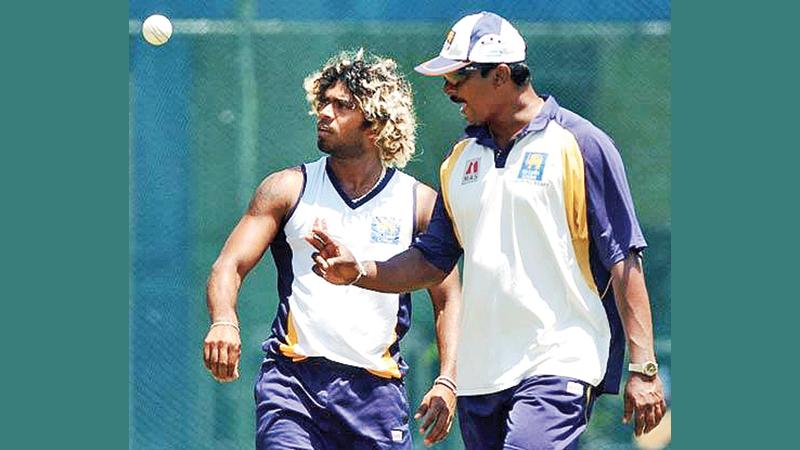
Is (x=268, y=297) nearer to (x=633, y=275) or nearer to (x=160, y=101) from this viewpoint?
(x=160, y=101)

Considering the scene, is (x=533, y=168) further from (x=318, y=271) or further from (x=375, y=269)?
(x=318, y=271)

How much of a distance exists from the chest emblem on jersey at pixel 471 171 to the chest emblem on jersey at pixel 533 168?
188 mm

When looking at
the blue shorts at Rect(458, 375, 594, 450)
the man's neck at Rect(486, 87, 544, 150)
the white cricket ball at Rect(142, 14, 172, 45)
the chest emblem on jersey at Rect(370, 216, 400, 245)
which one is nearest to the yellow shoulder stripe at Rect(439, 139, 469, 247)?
the man's neck at Rect(486, 87, 544, 150)

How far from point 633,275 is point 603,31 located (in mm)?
2726

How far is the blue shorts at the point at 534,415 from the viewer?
6441 mm

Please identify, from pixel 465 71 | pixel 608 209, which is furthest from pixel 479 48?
pixel 608 209

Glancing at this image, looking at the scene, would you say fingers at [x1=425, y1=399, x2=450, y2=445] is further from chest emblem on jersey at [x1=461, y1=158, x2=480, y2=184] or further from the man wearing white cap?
chest emblem on jersey at [x1=461, y1=158, x2=480, y2=184]

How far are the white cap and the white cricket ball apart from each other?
8.44 feet

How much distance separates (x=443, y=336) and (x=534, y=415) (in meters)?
1.38

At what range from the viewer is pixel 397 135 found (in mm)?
7910

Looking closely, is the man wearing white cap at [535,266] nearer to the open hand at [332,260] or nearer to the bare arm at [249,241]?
the open hand at [332,260]

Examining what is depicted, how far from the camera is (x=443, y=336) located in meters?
7.80

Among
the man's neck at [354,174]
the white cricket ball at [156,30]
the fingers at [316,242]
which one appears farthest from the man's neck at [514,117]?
the white cricket ball at [156,30]

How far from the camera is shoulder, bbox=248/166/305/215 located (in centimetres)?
766
